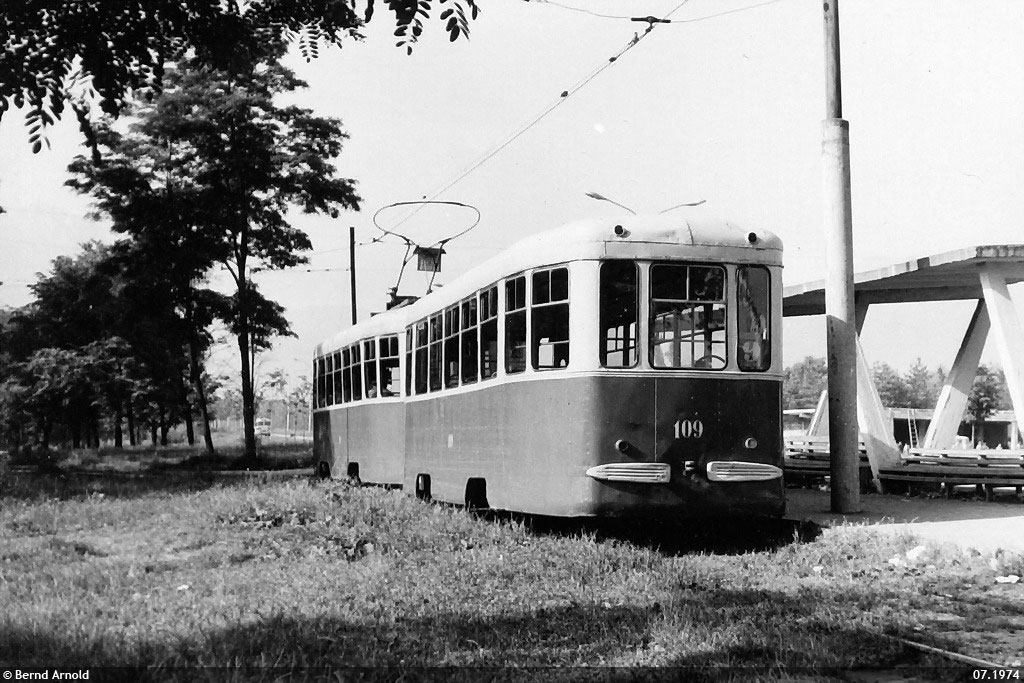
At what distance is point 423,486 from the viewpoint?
15031 millimetres

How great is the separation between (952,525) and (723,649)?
19.1ft

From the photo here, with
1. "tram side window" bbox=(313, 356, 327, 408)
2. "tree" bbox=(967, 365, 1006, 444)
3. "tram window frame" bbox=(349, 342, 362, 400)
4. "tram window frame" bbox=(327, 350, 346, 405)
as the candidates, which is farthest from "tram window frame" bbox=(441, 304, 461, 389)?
"tree" bbox=(967, 365, 1006, 444)

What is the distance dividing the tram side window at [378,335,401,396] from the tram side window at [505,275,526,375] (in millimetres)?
5910

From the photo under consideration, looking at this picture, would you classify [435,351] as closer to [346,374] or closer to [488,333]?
[488,333]

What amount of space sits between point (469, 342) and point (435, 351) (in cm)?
188

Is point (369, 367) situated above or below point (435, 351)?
below

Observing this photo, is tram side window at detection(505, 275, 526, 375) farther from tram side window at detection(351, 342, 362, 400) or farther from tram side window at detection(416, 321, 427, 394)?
tram side window at detection(351, 342, 362, 400)

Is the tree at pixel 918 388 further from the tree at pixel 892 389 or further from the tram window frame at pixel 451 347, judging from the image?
the tram window frame at pixel 451 347

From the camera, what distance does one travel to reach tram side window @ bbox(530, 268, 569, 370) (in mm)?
10312

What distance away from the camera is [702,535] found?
452 inches

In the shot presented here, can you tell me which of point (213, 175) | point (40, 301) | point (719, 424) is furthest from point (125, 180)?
point (719, 424)

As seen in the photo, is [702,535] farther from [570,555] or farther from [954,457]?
[954,457]

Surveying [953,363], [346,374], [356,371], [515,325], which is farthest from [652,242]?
[346,374]

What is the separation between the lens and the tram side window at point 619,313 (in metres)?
10.1
